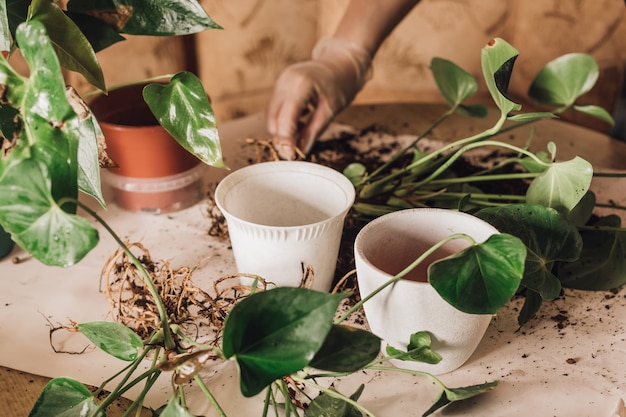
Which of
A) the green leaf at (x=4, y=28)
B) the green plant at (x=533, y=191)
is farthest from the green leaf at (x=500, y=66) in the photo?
the green leaf at (x=4, y=28)

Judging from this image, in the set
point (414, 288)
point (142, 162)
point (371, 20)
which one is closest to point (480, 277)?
point (414, 288)

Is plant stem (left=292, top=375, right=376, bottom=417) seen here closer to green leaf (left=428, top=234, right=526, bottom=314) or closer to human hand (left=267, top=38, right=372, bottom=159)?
green leaf (left=428, top=234, right=526, bottom=314)

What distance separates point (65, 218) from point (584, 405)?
40 cm

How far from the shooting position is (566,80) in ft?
2.36

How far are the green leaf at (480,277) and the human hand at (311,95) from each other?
409mm

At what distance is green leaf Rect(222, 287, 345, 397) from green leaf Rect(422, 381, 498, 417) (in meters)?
0.15

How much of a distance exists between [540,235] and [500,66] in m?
0.14

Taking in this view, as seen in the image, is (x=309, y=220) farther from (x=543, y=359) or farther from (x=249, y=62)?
(x=249, y=62)

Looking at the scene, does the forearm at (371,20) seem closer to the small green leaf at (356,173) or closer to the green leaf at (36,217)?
the small green leaf at (356,173)

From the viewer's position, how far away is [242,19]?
4.61 ft

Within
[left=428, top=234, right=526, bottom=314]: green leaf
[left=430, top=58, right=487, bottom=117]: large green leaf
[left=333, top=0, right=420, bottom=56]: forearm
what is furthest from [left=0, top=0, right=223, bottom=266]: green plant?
[left=333, top=0, right=420, bottom=56]: forearm

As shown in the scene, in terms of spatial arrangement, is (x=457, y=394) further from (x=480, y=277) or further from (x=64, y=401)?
(x=64, y=401)

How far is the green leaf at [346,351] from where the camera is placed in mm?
429

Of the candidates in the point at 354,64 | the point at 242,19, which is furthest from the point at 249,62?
the point at 354,64
